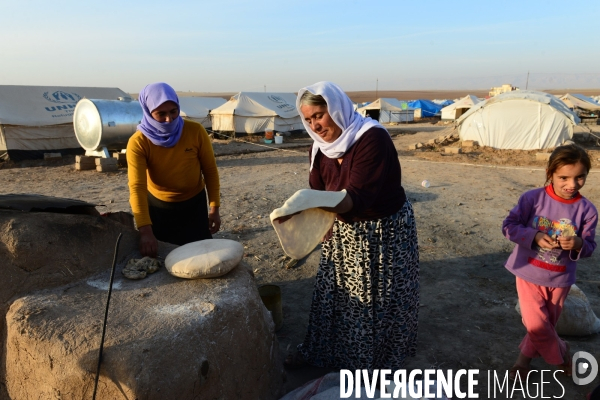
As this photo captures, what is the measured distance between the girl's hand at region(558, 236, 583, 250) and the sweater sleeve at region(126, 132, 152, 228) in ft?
7.61

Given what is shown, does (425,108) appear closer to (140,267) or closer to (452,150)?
(452,150)

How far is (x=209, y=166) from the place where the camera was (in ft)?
9.86

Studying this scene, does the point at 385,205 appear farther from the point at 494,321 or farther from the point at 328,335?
the point at 494,321

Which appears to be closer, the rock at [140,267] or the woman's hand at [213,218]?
the rock at [140,267]

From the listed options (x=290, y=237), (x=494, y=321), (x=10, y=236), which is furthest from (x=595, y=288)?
(x=10, y=236)

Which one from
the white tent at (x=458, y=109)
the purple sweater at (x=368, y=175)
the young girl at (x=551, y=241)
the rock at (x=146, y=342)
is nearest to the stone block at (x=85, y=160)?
the rock at (x=146, y=342)

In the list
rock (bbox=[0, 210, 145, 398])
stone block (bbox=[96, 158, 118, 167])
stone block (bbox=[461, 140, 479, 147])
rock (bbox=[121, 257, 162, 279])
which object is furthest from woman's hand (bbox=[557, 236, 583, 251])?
stone block (bbox=[461, 140, 479, 147])

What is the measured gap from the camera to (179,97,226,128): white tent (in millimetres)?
20406

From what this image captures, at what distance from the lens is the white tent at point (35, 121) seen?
12.3 metres

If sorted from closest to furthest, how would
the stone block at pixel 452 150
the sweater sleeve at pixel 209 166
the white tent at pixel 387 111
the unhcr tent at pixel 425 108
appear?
the sweater sleeve at pixel 209 166, the stone block at pixel 452 150, the white tent at pixel 387 111, the unhcr tent at pixel 425 108

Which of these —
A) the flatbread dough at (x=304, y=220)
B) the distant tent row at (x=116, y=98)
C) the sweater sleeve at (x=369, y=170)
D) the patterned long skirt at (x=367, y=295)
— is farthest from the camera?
the distant tent row at (x=116, y=98)

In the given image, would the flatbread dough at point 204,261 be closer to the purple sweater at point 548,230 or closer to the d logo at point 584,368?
the purple sweater at point 548,230

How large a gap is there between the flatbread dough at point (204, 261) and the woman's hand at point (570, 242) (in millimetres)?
1724

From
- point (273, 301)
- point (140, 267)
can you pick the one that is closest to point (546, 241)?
point (273, 301)
